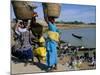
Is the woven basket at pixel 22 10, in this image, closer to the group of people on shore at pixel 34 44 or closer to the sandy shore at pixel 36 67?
the group of people on shore at pixel 34 44

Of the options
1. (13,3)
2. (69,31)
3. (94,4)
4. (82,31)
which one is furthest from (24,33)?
(94,4)

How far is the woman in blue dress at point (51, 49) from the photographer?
2.31m

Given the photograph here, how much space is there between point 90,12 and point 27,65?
949mm

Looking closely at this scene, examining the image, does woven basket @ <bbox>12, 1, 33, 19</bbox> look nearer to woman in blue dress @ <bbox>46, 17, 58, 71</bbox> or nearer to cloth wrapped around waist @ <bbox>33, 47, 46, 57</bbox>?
woman in blue dress @ <bbox>46, 17, 58, 71</bbox>

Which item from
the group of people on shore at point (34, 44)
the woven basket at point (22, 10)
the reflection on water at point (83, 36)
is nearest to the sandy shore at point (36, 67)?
the group of people on shore at point (34, 44)

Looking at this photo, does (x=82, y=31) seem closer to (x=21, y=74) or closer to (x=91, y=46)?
(x=91, y=46)

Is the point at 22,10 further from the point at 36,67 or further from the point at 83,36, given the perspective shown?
the point at 83,36

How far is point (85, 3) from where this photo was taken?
2469 millimetres

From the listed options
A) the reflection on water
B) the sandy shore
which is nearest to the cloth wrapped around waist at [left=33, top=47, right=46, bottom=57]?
the sandy shore

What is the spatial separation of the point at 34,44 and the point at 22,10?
0.38 m

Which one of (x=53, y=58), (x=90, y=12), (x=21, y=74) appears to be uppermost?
(x=90, y=12)

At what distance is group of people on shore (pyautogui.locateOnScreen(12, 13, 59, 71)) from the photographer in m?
2.20

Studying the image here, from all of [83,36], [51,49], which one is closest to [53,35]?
[51,49]

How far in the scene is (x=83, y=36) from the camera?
2445 millimetres
